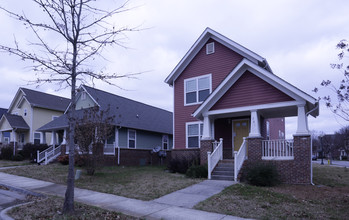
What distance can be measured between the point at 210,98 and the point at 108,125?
527 cm

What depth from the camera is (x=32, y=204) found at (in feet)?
26.0

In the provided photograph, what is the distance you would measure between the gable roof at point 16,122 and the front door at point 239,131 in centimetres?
2426

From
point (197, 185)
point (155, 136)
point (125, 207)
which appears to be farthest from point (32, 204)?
point (155, 136)

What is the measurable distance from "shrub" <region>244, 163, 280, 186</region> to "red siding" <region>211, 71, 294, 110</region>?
124 inches

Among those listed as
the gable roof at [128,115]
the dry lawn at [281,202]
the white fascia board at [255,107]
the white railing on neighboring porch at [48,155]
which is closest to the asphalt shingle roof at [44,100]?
the gable roof at [128,115]

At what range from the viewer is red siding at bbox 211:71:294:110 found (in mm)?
12234

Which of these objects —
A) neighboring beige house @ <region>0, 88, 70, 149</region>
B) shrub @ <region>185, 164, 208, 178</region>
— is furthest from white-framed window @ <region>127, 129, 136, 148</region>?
neighboring beige house @ <region>0, 88, 70, 149</region>

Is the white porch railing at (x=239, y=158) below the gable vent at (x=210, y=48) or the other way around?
below

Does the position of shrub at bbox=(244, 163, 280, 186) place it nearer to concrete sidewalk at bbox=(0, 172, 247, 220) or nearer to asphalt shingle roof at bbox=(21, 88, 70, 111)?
concrete sidewalk at bbox=(0, 172, 247, 220)

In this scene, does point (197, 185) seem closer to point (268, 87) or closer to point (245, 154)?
point (245, 154)

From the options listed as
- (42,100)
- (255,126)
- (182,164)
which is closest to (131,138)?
(182,164)

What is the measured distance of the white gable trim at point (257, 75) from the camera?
11.4 meters

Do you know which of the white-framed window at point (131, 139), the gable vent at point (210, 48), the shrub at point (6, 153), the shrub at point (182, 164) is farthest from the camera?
the shrub at point (6, 153)

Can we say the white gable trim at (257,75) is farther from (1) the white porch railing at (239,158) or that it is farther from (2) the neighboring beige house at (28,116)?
(2) the neighboring beige house at (28,116)
